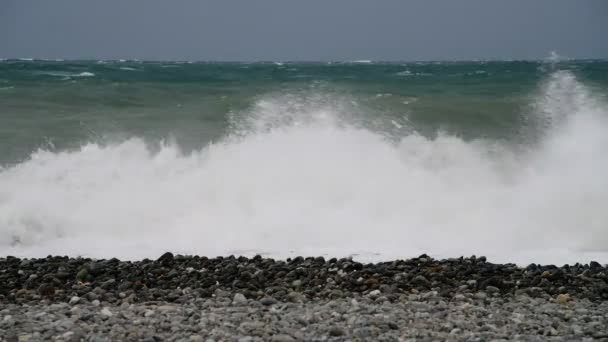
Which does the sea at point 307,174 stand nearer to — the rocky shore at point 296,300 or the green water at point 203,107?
the green water at point 203,107

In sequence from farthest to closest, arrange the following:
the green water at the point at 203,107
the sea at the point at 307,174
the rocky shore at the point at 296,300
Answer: the green water at the point at 203,107 → the sea at the point at 307,174 → the rocky shore at the point at 296,300

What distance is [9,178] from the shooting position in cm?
1139

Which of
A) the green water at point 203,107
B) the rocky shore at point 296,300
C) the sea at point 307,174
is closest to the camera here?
the rocky shore at point 296,300

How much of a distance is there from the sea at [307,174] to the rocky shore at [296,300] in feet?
4.17

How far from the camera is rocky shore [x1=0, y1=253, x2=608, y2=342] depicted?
16.3ft

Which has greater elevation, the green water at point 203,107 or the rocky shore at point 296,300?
the green water at point 203,107

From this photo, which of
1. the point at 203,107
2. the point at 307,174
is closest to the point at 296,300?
the point at 307,174

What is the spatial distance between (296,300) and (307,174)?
6.04m

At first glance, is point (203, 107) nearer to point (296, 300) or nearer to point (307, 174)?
point (307, 174)

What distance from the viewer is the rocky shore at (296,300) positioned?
4953 millimetres

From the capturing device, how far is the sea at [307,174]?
9141 millimetres

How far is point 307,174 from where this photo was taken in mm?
11789

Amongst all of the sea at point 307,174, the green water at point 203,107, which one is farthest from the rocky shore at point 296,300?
the green water at point 203,107

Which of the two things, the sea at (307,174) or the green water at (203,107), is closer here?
the sea at (307,174)
